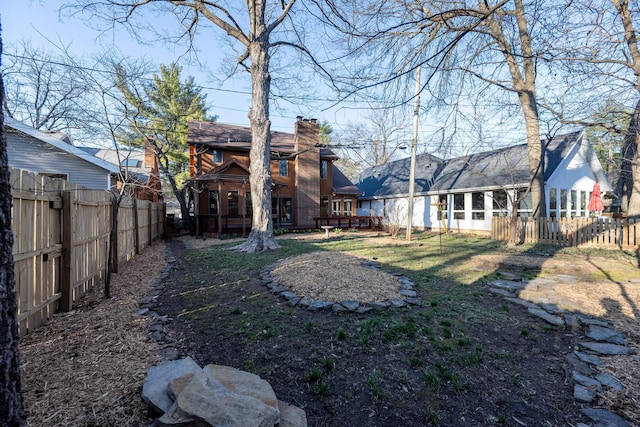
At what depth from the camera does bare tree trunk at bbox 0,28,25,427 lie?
1.38m

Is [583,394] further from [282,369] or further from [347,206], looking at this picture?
[347,206]

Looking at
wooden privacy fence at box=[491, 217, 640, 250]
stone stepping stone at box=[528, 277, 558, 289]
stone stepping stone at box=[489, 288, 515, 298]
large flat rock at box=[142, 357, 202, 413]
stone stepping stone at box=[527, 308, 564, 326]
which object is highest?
wooden privacy fence at box=[491, 217, 640, 250]

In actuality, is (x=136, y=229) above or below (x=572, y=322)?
above

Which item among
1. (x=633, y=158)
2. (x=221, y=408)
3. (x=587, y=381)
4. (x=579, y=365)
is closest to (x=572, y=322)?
(x=579, y=365)

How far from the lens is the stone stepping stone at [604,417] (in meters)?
2.19

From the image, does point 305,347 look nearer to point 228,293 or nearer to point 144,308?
point 228,293

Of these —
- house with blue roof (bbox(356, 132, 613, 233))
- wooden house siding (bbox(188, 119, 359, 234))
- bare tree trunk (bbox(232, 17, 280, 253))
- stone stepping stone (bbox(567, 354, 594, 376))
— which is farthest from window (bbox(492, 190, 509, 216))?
stone stepping stone (bbox(567, 354, 594, 376))

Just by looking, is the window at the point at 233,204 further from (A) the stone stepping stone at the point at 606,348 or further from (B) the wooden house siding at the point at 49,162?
(A) the stone stepping stone at the point at 606,348

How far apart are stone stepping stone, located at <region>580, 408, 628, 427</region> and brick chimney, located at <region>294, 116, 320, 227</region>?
55.5 ft

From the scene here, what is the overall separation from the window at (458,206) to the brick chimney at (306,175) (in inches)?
337

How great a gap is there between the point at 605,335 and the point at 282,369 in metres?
4.06

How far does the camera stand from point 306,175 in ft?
63.8

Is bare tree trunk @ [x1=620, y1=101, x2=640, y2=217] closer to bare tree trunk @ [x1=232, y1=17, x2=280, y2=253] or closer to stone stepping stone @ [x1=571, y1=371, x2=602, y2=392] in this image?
stone stepping stone @ [x1=571, y1=371, x2=602, y2=392]

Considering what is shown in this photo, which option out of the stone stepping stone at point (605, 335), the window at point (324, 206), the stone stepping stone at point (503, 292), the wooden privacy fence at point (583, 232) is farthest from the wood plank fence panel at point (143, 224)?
the wooden privacy fence at point (583, 232)
